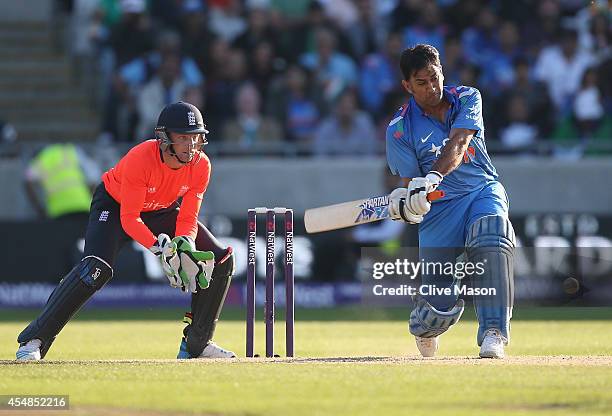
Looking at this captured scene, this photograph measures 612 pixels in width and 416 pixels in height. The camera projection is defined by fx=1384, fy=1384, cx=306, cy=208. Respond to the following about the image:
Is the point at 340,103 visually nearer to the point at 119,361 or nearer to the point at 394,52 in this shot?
the point at 394,52

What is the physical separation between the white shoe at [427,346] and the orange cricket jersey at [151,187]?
170 cm

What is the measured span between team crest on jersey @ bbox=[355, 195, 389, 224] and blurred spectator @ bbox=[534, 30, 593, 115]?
9.04 m

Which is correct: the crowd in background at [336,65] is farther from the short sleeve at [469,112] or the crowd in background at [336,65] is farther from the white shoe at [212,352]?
the short sleeve at [469,112]

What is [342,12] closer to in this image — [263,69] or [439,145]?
[263,69]

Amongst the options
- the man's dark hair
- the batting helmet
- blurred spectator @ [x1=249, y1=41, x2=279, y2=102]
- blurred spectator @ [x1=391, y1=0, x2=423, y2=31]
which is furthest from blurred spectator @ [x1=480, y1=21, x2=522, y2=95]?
the batting helmet

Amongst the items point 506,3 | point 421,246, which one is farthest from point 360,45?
point 421,246

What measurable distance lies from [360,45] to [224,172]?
2.88 metres

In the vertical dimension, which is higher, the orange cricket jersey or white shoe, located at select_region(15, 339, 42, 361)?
the orange cricket jersey

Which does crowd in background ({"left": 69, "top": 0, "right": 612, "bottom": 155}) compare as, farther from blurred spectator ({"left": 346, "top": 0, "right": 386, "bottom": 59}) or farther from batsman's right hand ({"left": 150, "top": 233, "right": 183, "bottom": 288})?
→ batsman's right hand ({"left": 150, "top": 233, "right": 183, "bottom": 288})

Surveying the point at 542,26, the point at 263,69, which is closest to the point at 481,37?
the point at 542,26

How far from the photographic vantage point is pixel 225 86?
17.5 metres

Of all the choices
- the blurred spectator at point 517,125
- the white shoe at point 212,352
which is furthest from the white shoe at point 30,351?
the blurred spectator at point 517,125

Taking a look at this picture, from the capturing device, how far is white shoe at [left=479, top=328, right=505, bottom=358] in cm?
862

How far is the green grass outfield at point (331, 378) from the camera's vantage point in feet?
21.8
